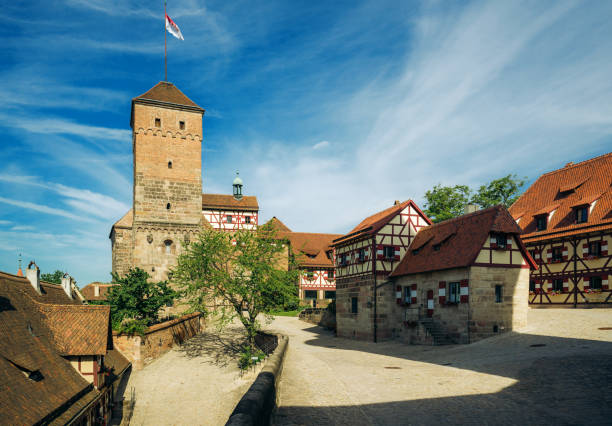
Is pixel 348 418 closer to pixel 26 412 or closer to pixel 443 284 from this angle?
pixel 26 412

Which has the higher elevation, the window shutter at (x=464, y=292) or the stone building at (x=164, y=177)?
the stone building at (x=164, y=177)

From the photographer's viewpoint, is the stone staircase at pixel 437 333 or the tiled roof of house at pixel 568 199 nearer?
the stone staircase at pixel 437 333

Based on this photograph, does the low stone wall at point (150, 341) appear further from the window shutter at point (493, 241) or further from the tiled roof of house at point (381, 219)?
the window shutter at point (493, 241)

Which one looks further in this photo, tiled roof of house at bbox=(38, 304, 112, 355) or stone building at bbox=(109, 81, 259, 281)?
stone building at bbox=(109, 81, 259, 281)

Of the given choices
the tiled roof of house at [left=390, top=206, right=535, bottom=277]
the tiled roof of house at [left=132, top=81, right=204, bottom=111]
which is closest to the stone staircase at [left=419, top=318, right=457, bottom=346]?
the tiled roof of house at [left=390, top=206, right=535, bottom=277]

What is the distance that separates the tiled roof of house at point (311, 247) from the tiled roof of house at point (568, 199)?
22.7m

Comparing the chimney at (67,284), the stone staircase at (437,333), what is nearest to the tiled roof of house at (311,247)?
the chimney at (67,284)

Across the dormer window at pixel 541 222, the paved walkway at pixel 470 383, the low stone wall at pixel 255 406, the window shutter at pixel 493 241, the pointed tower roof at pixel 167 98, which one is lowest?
the paved walkway at pixel 470 383

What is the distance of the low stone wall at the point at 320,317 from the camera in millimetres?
33459

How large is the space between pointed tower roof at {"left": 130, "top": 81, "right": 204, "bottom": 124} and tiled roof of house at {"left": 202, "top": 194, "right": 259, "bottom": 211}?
1473 centimetres

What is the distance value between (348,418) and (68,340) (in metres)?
13.7

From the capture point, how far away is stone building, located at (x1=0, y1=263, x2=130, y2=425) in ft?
40.8

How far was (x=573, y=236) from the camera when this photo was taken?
24.3 m

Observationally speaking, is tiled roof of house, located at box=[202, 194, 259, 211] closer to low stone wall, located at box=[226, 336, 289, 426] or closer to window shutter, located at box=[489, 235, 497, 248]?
window shutter, located at box=[489, 235, 497, 248]
